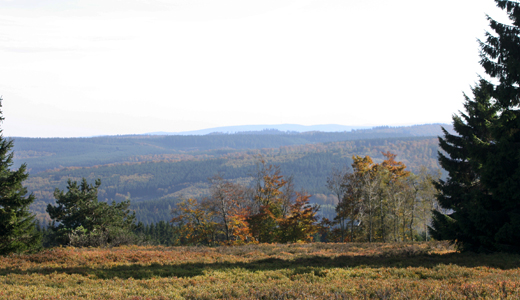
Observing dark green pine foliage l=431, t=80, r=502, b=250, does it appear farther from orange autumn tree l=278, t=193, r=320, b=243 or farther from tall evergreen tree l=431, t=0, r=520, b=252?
orange autumn tree l=278, t=193, r=320, b=243

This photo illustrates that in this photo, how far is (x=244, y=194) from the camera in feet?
157

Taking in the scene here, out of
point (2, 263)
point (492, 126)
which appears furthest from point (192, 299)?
point (492, 126)

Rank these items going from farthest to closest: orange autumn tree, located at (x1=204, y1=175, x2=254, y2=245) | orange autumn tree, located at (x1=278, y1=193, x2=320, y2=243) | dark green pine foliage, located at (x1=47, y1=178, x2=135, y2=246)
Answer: orange autumn tree, located at (x1=278, y1=193, x2=320, y2=243) < orange autumn tree, located at (x1=204, y1=175, x2=254, y2=245) < dark green pine foliage, located at (x1=47, y1=178, x2=135, y2=246)

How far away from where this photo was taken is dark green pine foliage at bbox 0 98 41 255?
16.8 metres

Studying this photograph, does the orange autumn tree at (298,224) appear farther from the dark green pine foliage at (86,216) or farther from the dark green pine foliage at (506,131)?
the dark green pine foliage at (506,131)

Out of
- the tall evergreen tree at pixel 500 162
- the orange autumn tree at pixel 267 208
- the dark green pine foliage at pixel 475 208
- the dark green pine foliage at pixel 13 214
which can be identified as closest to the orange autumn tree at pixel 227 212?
the orange autumn tree at pixel 267 208

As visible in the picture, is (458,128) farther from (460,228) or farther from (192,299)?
(192,299)

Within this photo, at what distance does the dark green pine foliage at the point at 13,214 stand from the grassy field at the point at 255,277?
230cm

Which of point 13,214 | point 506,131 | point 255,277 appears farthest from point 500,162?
point 13,214

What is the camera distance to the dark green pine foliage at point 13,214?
16.8 meters

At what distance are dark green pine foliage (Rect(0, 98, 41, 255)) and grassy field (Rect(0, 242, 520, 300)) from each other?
230cm

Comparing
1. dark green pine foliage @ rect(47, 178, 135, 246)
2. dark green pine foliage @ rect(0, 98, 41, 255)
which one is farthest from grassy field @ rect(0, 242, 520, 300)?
dark green pine foliage @ rect(47, 178, 135, 246)

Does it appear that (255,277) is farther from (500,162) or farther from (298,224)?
(298,224)

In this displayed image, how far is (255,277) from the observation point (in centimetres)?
1095
